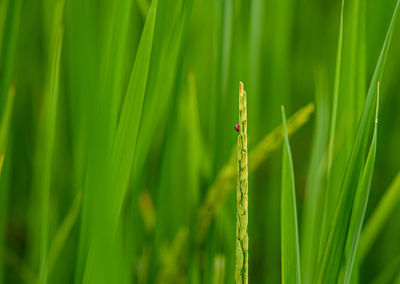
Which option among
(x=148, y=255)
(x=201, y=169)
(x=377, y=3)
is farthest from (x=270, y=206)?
(x=377, y=3)

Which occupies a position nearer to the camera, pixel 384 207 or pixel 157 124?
pixel 384 207

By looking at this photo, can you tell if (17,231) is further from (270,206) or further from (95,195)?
(95,195)

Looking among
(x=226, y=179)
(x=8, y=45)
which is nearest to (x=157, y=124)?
(x=226, y=179)

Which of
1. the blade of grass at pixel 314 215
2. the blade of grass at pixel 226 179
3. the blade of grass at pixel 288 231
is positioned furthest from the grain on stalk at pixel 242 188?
the blade of grass at pixel 226 179

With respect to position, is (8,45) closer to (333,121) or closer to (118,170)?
(118,170)

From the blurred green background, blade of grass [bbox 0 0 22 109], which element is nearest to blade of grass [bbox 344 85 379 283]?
the blurred green background

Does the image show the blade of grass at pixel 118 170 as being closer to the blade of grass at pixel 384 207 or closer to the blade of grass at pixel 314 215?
the blade of grass at pixel 314 215
